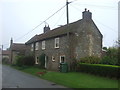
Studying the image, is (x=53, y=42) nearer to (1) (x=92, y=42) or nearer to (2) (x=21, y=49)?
(1) (x=92, y=42)

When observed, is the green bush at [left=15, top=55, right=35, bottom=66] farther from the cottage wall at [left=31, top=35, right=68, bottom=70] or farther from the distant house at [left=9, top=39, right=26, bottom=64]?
the distant house at [left=9, top=39, right=26, bottom=64]

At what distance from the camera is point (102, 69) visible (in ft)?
63.5

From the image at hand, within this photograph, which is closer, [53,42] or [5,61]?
[53,42]

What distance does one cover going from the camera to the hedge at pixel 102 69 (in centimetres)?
1720

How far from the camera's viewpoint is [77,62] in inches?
1038

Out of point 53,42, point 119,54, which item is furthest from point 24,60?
point 119,54

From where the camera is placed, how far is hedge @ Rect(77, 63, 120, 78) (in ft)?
56.4

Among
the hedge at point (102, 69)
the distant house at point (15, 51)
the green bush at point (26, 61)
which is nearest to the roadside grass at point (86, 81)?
the hedge at point (102, 69)

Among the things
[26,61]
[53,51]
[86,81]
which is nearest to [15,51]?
[26,61]

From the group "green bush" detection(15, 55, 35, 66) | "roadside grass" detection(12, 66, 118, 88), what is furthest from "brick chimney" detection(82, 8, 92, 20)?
"green bush" detection(15, 55, 35, 66)

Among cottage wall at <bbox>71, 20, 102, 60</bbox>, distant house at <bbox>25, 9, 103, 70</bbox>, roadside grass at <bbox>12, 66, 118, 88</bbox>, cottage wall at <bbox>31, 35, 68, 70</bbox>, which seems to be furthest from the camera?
cottage wall at <bbox>31, 35, 68, 70</bbox>

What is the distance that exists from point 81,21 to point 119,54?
8748 mm

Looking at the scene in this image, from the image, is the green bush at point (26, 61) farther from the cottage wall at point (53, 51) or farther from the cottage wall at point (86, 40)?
the cottage wall at point (86, 40)

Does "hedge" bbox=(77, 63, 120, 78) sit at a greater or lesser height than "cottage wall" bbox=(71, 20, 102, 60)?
lesser
